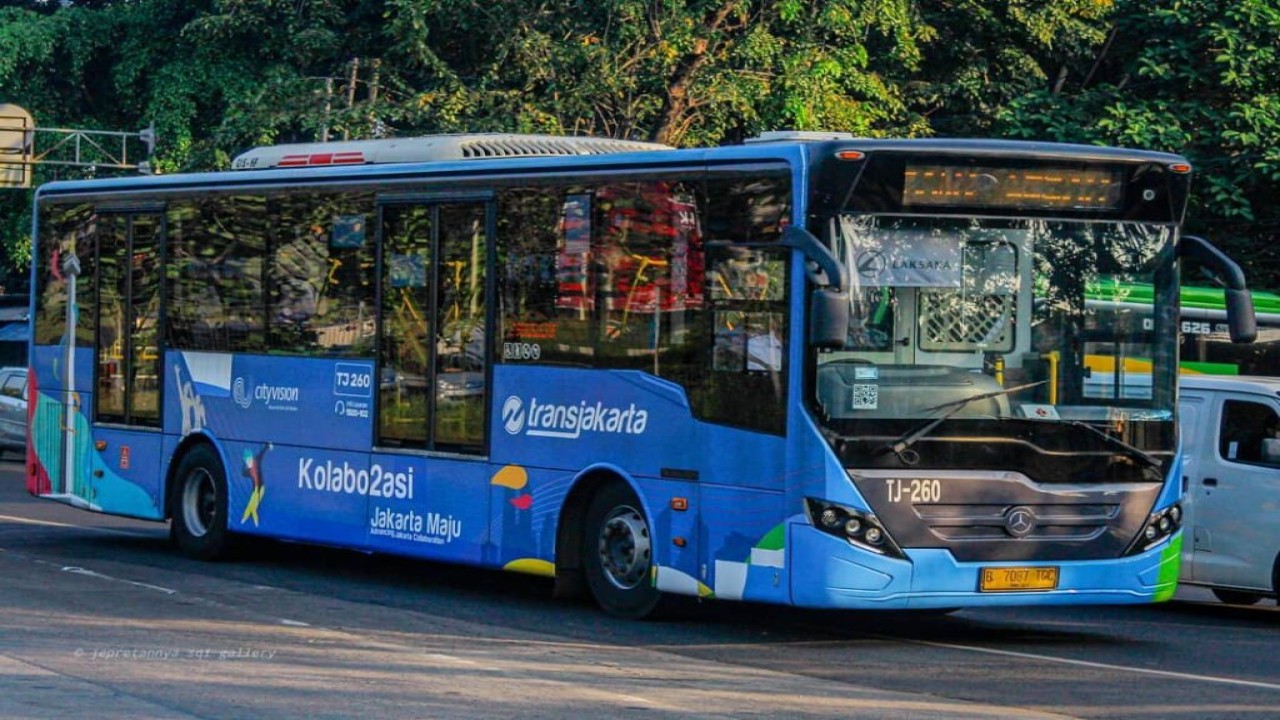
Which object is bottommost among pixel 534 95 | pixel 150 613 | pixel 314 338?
pixel 150 613

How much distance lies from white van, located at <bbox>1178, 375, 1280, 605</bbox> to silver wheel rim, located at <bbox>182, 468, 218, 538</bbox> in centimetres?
780

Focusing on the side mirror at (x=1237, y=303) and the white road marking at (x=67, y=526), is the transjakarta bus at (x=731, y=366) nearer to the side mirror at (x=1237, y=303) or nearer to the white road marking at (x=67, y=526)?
the side mirror at (x=1237, y=303)

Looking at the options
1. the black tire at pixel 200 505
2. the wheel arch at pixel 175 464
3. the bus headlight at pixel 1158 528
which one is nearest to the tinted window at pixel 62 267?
the wheel arch at pixel 175 464


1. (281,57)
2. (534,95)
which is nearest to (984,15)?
(534,95)

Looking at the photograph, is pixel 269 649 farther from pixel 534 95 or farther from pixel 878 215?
pixel 534 95

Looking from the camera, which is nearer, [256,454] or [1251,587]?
[1251,587]

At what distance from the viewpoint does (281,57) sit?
35.3 meters

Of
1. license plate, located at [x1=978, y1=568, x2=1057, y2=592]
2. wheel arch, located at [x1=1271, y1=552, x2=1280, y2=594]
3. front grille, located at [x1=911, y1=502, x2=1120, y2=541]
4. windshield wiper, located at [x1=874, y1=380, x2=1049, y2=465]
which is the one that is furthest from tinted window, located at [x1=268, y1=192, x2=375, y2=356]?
wheel arch, located at [x1=1271, y1=552, x2=1280, y2=594]

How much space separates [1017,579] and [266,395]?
6818 millimetres

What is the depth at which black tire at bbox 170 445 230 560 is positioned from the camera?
682 inches

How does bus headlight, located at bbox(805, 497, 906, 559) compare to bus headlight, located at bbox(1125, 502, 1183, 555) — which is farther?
bus headlight, located at bbox(1125, 502, 1183, 555)

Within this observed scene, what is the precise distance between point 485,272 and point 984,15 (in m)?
20.3

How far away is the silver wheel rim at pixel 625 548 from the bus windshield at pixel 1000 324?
74.5 inches

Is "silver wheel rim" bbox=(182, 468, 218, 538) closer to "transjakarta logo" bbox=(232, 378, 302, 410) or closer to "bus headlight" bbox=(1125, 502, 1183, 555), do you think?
"transjakarta logo" bbox=(232, 378, 302, 410)
